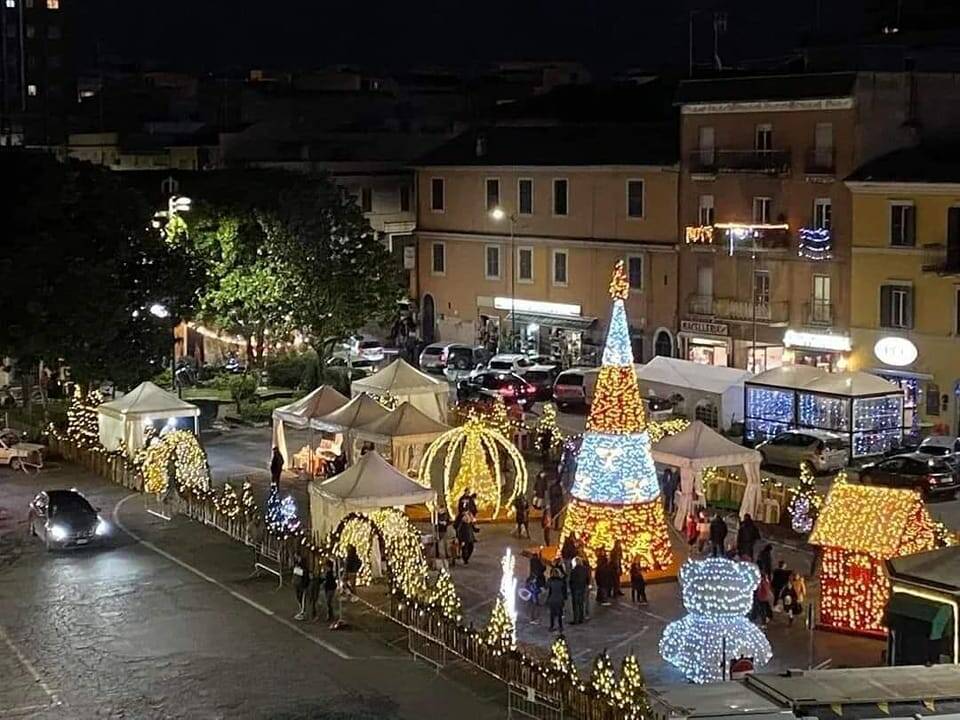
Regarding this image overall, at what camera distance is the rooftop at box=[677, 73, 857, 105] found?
48.7m

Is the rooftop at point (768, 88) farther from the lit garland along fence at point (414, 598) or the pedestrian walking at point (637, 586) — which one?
the pedestrian walking at point (637, 586)

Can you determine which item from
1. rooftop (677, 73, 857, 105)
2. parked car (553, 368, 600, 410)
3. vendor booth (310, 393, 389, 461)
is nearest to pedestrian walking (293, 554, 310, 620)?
vendor booth (310, 393, 389, 461)

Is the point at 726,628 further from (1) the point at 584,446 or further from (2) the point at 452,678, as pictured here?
(1) the point at 584,446

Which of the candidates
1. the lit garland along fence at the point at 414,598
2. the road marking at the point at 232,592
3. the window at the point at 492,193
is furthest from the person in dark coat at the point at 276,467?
the window at the point at 492,193

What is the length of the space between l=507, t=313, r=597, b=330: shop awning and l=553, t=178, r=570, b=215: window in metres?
3.68

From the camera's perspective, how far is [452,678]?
23.2 metres

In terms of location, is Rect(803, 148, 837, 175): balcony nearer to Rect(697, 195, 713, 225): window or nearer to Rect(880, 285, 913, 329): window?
Rect(880, 285, 913, 329): window

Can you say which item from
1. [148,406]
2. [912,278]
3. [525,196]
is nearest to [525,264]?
[525,196]

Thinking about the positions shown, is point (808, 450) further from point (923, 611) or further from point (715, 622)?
point (923, 611)

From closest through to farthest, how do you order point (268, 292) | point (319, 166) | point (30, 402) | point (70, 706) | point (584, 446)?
point (70, 706) < point (584, 446) < point (30, 402) < point (268, 292) < point (319, 166)

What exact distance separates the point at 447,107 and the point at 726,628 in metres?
80.2

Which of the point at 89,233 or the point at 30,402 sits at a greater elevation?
the point at 89,233

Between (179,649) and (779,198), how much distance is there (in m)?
30.7

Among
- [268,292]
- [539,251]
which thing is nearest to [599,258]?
[539,251]
